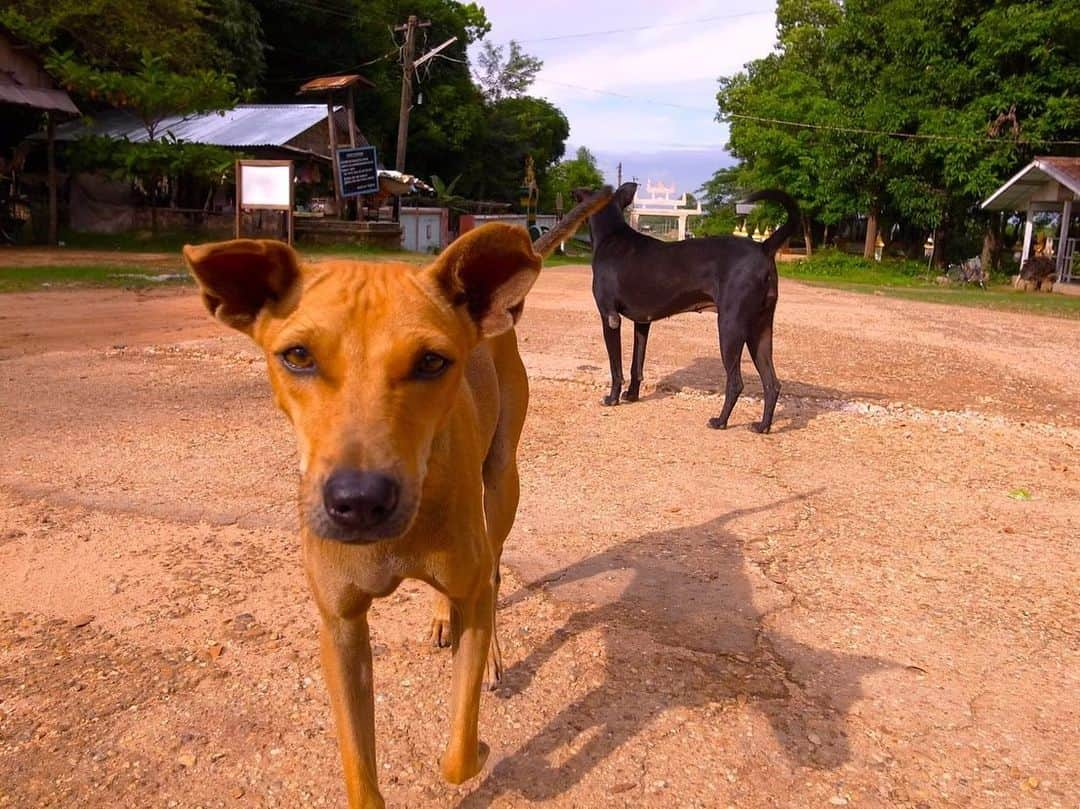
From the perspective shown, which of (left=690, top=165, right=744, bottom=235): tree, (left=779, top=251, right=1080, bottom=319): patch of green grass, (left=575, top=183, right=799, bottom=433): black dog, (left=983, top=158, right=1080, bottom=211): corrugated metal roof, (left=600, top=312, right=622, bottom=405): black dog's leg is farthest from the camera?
(left=690, top=165, right=744, bottom=235): tree

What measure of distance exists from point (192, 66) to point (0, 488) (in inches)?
1028

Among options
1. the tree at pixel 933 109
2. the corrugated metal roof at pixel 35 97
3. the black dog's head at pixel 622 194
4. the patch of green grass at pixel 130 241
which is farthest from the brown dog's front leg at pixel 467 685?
the tree at pixel 933 109

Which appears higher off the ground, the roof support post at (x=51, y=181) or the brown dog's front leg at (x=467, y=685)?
the roof support post at (x=51, y=181)

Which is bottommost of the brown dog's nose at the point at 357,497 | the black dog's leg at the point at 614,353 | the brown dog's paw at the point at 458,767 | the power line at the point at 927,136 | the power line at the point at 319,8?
the brown dog's paw at the point at 458,767

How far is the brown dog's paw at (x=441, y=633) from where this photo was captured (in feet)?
11.1

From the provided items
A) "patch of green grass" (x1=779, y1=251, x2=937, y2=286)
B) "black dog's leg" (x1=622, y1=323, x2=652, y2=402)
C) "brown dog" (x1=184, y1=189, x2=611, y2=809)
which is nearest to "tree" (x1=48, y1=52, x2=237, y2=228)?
"black dog's leg" (x1=622, y1=323, x2=652, y2=402)

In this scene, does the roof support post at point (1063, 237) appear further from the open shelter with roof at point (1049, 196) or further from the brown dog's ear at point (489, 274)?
the brown dog's ear at point (489, 274)

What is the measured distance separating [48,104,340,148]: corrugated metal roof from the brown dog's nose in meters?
28.6

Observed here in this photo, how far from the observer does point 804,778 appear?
2.66 meters

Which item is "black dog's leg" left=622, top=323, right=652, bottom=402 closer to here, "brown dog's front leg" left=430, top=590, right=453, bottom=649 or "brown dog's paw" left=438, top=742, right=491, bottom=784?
"brown dog's front leg" left=430, top=590, right=453, bottom=649

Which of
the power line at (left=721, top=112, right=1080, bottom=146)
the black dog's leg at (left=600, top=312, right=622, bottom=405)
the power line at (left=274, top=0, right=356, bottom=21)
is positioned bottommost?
the black dog's leg at (left=600, top=312, right=622, bottom=405)

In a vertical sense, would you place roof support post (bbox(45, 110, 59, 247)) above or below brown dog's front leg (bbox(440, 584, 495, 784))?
above

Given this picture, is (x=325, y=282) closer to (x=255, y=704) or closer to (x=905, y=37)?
(x=255, y=704)

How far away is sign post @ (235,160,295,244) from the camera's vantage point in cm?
2045
